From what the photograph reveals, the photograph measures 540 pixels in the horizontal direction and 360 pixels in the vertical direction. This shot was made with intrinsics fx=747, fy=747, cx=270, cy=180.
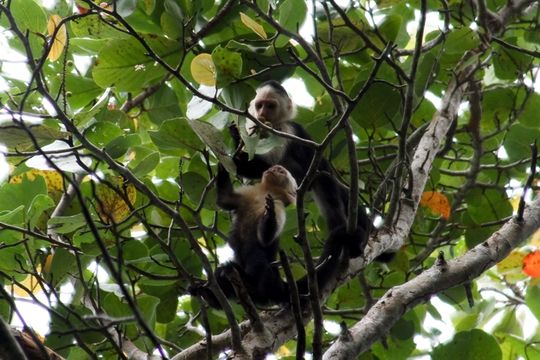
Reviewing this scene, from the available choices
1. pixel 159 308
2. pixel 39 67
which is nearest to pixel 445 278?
pixel 159 308

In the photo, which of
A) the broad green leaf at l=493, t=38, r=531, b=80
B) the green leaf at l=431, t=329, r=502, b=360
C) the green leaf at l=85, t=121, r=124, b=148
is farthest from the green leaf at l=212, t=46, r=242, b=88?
the broad green leaf at l=493, t=38, r=531, b=80

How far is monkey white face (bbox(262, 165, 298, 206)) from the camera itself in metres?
4.82

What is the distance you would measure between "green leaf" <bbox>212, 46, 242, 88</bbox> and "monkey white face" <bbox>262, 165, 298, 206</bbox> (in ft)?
4.85

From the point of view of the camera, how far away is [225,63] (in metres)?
3.38

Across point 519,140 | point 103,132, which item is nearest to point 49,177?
point 103,132

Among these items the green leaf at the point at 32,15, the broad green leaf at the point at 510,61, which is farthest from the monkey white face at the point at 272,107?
the green leaf at the point at 32,15

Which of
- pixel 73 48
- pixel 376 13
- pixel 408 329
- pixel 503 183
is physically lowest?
pixel 408 329

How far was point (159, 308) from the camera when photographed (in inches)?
180

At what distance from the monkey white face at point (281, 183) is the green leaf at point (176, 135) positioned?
1.13 metres

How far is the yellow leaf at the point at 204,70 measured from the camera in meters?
3.38

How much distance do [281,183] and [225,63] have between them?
62.8 inches

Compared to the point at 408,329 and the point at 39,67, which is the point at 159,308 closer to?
the point at 408,329

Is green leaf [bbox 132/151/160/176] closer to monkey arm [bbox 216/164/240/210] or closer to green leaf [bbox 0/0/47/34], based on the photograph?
monkey arm [bbox 216/164/240/210]

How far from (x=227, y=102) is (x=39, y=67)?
1.22 m
